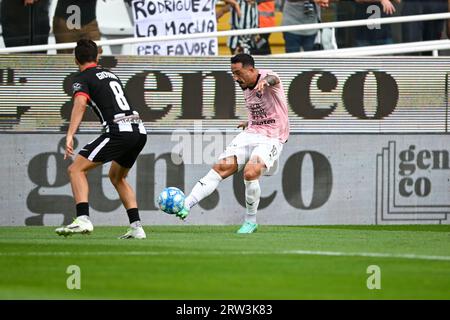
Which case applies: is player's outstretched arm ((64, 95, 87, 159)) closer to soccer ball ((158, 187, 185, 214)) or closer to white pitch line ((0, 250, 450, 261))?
soccer ball ((158, 187, 185, 214))

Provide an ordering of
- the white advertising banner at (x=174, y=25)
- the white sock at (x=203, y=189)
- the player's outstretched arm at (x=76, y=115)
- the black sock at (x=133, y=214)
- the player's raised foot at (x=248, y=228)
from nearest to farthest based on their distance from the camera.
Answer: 1. the player's outstretched arm at (x=76, y=115)
2. the black sock at (x=133, y=214)
3. the white sock at (x=203, y=189)
4. the player's raised foot at (x=248, y=228)
5. the white advertising banner at (x=174, y=25)

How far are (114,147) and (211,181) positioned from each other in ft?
5.97

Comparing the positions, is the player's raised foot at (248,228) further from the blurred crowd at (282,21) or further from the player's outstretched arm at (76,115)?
the blurred crowd at (282,21)

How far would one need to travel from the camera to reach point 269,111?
15.3 m

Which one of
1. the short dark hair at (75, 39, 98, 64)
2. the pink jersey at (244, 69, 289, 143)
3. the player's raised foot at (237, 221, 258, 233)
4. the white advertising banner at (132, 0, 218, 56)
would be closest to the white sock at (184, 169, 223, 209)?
the player's raised foot at (237, 221, 258, 233)

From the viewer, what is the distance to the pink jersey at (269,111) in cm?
1523

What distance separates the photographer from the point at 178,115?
1714 centimetres

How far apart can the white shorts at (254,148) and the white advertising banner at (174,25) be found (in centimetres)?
268

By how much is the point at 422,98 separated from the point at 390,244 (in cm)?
478

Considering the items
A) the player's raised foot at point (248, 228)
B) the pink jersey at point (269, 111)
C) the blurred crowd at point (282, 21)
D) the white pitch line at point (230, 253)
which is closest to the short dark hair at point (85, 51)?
the pink jersey at point (269, 111)

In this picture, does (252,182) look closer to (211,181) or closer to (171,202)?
(211,181)

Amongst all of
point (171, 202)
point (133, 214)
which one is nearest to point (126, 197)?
point (133, 214)

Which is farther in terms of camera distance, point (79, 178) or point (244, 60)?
point (244, 60)

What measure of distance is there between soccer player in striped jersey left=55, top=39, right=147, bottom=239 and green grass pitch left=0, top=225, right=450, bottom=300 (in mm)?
334
